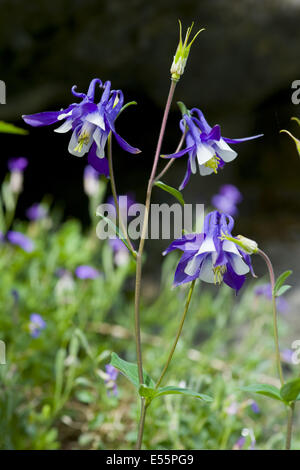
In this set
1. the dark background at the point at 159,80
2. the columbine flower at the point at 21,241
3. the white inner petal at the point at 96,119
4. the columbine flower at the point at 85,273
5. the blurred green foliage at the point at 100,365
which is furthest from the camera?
the dark background at the point at 159,80

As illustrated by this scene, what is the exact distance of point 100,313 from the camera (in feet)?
6.25

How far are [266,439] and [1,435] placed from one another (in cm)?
76

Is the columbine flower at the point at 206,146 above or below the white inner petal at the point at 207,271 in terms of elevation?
above

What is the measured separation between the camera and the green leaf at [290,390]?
799 millimetres

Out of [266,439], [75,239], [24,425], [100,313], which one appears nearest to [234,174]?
[75,239]

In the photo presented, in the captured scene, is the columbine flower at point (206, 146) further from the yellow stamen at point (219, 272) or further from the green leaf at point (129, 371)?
the green leaf at point (129, 371)

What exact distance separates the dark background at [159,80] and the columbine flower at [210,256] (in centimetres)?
154

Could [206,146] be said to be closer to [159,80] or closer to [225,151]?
[225,151]

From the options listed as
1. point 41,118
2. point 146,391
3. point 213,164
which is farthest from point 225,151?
point 146,391

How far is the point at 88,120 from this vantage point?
0.78 m

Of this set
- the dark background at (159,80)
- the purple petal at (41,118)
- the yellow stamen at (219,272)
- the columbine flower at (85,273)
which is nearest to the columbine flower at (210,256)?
the yellow stamen at (219,272)

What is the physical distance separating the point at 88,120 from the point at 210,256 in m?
0.28
